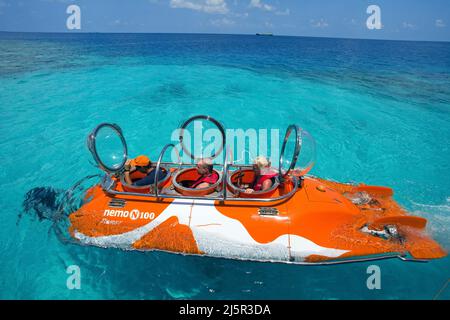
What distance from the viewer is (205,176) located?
588 centimetres

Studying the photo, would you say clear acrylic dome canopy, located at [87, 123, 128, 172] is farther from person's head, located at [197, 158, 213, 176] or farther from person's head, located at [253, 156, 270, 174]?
person's head, located at [253, 156, 270, 174]

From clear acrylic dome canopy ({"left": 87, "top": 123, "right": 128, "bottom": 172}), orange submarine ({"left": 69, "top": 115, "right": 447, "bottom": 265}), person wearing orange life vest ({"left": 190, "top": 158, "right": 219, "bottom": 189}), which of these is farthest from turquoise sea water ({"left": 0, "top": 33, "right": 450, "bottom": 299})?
clear acrylic dome canopy ({"left": 87, "top": 123, "right": 128, "bottom": 172})

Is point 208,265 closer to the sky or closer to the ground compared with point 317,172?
closer to the ground

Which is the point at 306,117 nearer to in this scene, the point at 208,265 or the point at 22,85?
the point at 208,265

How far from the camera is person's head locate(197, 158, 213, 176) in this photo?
18.8 ft

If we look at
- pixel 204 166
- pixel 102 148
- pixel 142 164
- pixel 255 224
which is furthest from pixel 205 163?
pixel 102 148

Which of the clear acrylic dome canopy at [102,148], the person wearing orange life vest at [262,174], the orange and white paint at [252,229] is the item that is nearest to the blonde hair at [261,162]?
the person wearing orange life vest at [262,174]

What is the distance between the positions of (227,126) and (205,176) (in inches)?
316

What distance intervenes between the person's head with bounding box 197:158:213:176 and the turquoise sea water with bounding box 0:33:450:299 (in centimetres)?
197

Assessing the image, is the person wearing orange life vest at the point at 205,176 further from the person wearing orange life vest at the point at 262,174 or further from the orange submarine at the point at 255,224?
the person wearing orange life vest at the point at 262,174
